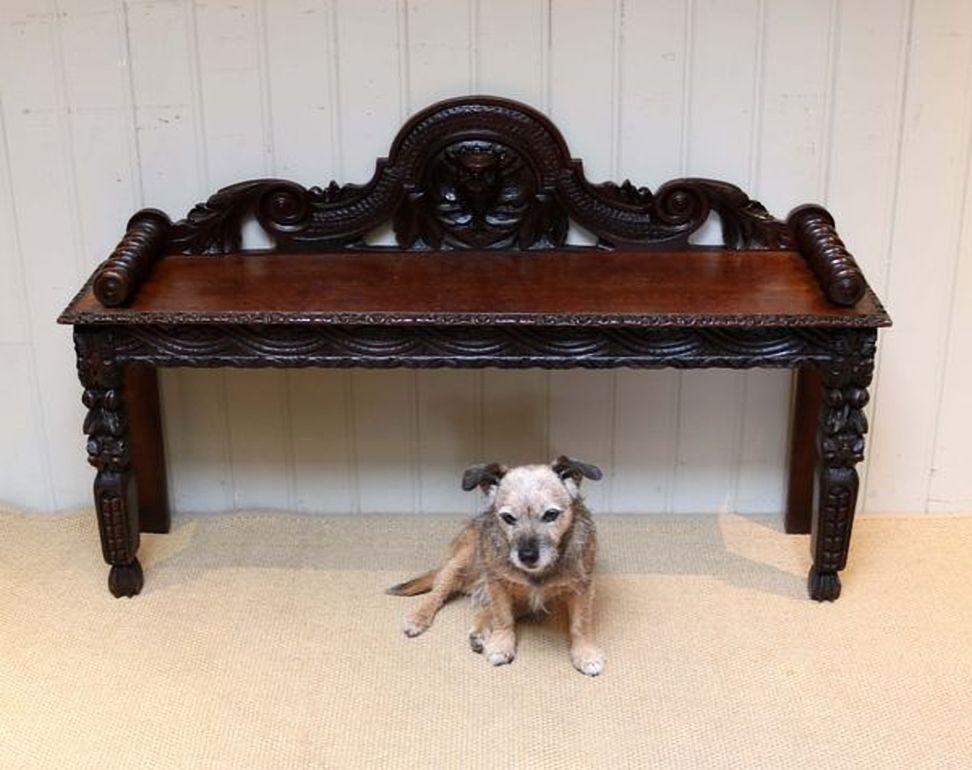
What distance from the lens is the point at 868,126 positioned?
2.74m

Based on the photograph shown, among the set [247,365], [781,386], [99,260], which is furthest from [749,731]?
[99,260]

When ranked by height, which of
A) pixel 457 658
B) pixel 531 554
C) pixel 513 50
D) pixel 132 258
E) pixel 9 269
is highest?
pixel 513 50

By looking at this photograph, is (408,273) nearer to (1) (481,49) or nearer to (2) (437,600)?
(1) (481,49)

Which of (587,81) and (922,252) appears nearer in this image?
(587,81)

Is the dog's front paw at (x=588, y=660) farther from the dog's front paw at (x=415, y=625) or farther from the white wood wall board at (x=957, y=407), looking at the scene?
the white wood wall board at (x=957, y=407)

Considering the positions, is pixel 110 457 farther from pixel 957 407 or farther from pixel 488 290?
pixel 957 407

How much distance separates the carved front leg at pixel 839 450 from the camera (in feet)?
7.80

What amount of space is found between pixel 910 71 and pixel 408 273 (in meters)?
1.24

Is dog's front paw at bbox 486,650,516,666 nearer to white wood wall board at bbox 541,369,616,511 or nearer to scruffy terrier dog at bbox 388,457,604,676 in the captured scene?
scruffy terrier dog at bbox 388,457,604,676

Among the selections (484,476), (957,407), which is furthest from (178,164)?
(957,407)

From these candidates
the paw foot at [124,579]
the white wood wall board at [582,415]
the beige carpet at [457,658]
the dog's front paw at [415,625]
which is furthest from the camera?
the white wood wall board at [582,415]

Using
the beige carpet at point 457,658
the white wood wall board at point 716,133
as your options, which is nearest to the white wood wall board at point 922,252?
the beige carpet at point 457,658

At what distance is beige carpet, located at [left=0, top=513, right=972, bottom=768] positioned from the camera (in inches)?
85.0

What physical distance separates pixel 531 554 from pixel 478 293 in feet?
1.89
